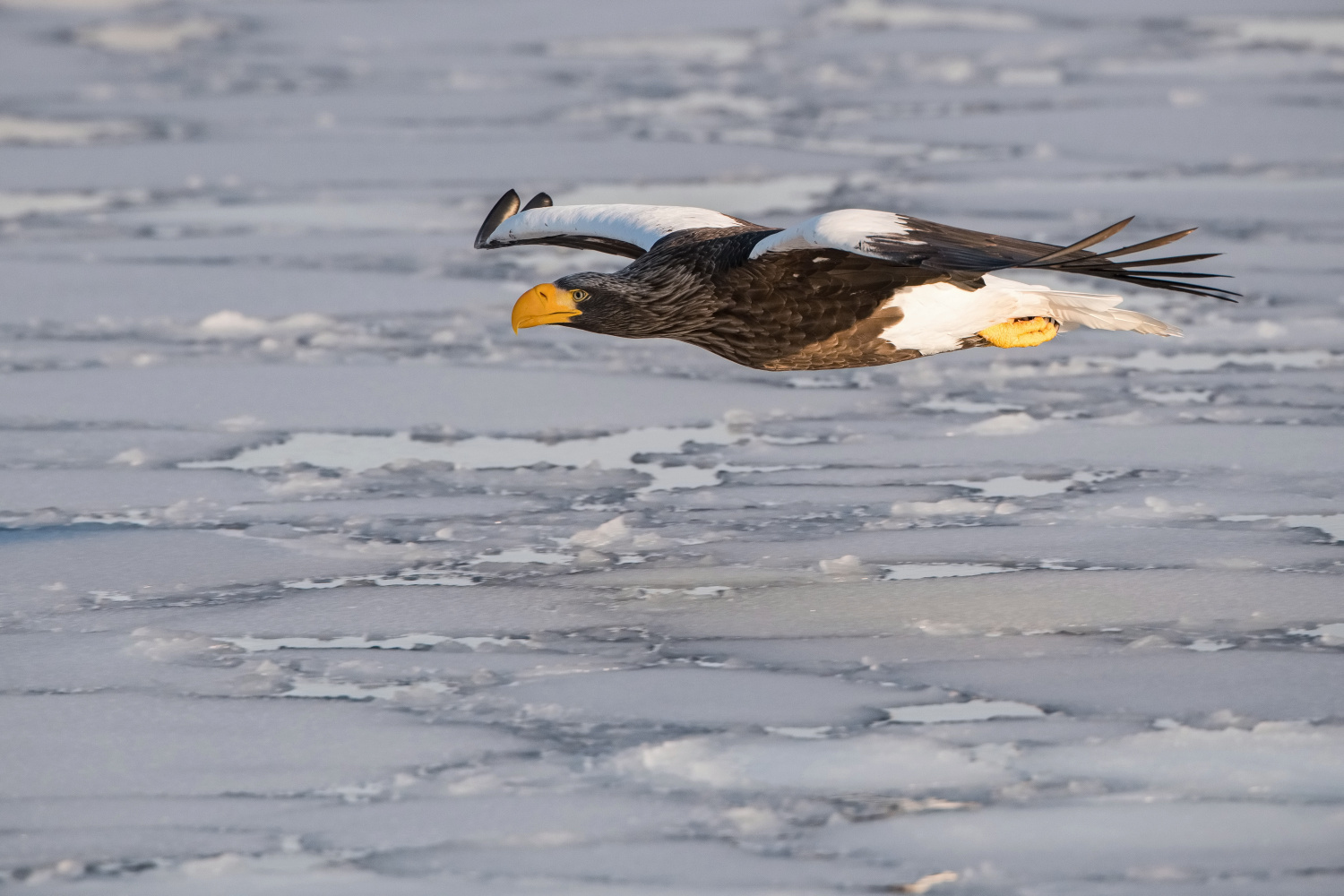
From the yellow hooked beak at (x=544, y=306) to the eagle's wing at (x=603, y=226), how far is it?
531 millimetres

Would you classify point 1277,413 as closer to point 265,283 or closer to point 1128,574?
point 1128,574

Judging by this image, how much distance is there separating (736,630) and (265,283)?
4290mm

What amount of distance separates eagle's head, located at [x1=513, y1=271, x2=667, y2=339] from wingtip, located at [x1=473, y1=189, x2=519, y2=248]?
3.01 feet

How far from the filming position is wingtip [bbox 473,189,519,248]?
6395 millimetres

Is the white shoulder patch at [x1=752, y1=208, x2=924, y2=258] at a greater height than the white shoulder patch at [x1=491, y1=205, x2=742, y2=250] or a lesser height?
lesser

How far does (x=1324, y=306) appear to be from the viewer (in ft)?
25.1

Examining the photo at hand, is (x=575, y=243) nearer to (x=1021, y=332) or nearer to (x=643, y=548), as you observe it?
(x=643, y=548)

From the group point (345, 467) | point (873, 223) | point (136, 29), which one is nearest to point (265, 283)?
point (345, 467)

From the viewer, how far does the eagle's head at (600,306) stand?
5.40 metres

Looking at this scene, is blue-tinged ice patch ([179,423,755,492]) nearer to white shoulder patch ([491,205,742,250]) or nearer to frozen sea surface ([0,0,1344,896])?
frozen sea surface ([0,0,1344,896])

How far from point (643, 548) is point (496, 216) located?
178cm

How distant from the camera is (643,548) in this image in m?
5.29

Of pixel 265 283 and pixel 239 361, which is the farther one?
pixel 265 283

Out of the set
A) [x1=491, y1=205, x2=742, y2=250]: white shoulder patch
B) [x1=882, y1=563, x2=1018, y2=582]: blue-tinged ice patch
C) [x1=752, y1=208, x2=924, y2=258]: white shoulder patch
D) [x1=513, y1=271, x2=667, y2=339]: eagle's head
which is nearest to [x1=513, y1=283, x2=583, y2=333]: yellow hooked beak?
[x1=513, y1=271, x2=667, y2=339]: eagle's head
